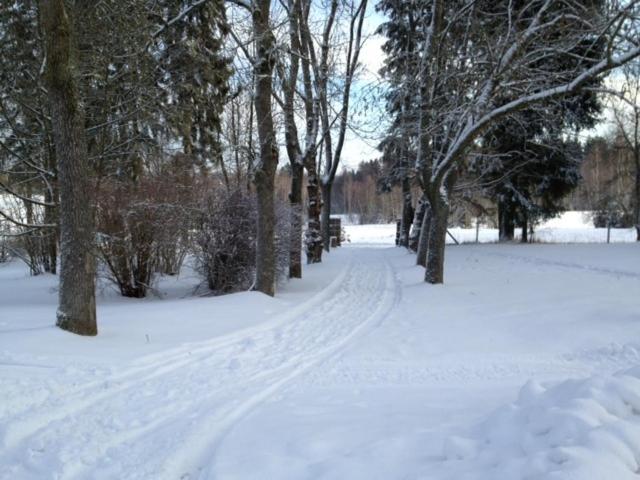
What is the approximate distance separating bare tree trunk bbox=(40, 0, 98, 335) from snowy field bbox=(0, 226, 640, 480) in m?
0.34

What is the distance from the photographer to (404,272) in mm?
13922

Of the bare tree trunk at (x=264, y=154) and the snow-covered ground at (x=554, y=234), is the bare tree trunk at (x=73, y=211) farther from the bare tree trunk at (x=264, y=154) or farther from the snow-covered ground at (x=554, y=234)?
the snow-covered ground at (x=554, y=234)

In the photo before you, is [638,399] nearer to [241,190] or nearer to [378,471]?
[378,471]

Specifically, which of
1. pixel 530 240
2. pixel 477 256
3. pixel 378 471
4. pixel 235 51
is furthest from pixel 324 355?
pixel 530 240

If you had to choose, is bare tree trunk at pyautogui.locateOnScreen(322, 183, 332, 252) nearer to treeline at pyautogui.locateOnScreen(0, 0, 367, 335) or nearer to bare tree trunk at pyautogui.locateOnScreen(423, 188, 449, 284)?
treeline at pyautogui.locateOnScreen(0, 0, 367, 335)

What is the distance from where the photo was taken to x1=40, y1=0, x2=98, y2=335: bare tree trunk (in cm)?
542

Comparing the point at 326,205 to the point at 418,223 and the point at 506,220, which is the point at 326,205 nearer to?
the point at 418,223

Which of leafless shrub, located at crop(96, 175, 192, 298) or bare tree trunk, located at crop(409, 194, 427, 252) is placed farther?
bare tree trunk, located at crop(409, 194, 427, 252)

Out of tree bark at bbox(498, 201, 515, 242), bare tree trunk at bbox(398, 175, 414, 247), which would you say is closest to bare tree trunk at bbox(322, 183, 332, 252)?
bare tree trunk at bbox(398, 175, 414, 247)

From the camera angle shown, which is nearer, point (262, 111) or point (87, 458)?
point (87, 458)

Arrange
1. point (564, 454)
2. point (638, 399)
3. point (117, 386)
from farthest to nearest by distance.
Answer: point (117, 386) < point (638, 399) < point (564, 454)

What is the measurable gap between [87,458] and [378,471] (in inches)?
78.3

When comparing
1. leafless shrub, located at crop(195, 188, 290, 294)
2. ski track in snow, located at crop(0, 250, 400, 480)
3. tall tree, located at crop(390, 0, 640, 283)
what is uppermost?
tall tree, located at crop(390, 0, 640, 283)

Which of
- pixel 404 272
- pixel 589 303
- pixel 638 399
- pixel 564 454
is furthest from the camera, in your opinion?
pixel 404 272
